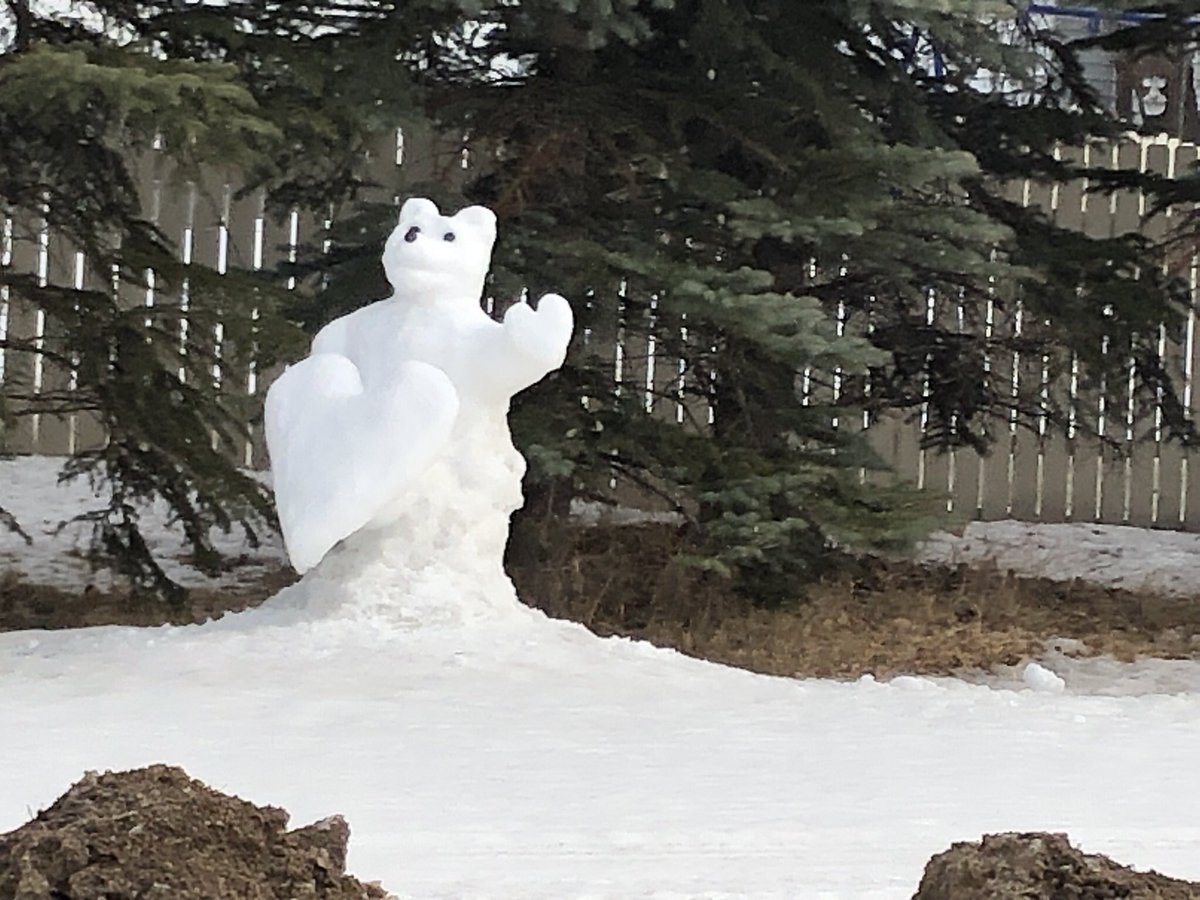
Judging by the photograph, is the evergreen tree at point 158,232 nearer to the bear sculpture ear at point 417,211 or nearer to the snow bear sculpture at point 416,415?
the bear sculpture ear at point 417,211

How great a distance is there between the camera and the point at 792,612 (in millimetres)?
7266

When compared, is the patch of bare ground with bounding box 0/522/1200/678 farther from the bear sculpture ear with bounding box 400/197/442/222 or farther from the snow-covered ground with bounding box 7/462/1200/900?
the bear sculpture ear with bounding box 400/197/442/222

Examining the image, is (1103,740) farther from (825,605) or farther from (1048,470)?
(1048,470)

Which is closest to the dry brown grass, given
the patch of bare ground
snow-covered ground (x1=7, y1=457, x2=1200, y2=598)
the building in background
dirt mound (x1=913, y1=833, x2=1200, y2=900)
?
the patch of bare ground

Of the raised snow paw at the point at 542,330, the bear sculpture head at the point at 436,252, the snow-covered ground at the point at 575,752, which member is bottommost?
the snow-covered ground at the point at 575,752

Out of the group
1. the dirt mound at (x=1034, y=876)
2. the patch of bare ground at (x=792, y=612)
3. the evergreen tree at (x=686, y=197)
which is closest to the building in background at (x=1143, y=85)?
the evergreen tree at (x=686, y=197)

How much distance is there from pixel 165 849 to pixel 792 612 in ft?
18.4

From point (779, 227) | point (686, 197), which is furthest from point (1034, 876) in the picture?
point (686, 197)

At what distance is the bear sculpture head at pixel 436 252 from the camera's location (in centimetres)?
493

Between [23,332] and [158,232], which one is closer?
[158,232]

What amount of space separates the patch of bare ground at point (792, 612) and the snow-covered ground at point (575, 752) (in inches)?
66.7

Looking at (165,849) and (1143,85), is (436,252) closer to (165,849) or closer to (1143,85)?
(165,849)

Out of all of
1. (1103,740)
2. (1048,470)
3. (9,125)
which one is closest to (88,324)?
(9,125)

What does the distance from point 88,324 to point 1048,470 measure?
6584mm
